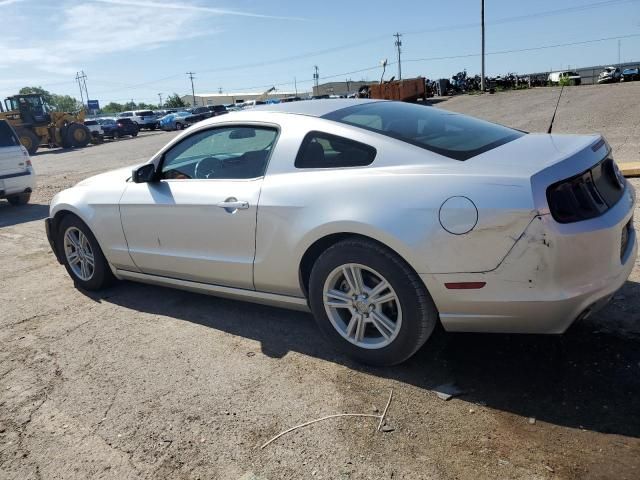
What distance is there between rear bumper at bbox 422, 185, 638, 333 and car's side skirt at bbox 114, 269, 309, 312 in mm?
1034

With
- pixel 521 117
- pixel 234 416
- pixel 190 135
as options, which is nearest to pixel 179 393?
pixel 234 416

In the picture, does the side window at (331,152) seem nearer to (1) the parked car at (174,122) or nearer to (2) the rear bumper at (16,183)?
(2) the rear bumper at (16,183)

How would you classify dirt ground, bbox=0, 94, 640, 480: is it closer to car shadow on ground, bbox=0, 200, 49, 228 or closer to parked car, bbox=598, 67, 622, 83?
car shadow on ground, bbox=0, 200, 49, 228

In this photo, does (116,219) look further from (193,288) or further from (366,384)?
(366,384)

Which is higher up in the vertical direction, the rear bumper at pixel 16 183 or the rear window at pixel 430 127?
the rear window at pixel 430 127

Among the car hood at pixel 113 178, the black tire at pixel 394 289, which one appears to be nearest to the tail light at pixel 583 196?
the black tire at pixel 394 289

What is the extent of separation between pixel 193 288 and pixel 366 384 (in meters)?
1.67

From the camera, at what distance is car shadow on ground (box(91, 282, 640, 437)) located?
267 cm

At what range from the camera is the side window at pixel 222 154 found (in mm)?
3701

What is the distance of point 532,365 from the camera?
307cm

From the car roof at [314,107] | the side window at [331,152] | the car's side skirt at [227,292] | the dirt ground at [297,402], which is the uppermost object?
the car roof at [314,107]

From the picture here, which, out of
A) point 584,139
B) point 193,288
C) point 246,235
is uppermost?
point 584,139

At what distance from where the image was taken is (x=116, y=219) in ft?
14.6

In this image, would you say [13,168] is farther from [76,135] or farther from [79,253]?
[76,135]
